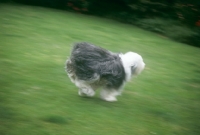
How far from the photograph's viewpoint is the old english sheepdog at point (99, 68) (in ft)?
18.6

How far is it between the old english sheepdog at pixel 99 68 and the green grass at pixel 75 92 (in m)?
0.29

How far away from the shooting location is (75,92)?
635 cm

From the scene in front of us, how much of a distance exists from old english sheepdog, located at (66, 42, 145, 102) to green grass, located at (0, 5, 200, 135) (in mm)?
289

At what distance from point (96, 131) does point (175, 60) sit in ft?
22.3

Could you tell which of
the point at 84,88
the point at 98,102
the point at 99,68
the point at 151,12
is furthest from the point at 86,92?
the point at 151,12

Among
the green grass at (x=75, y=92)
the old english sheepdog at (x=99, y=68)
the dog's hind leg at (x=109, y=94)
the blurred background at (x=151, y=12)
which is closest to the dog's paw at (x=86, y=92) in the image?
the old english sheepdog at (x=99, y=68)

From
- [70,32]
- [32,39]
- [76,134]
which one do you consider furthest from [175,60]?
[76,134]

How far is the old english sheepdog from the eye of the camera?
224 inches

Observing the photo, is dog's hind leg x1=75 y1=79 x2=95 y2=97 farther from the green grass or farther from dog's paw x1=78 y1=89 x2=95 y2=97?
the green grass

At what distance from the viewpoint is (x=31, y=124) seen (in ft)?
15.3

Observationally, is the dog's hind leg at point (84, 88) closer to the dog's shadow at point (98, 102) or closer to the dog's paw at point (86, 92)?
the dog's paw at point (86, 92)

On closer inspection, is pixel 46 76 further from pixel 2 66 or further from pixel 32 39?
pixel 32 39

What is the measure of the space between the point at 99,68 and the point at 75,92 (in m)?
0.92

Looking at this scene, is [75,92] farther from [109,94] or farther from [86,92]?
[109,94]
